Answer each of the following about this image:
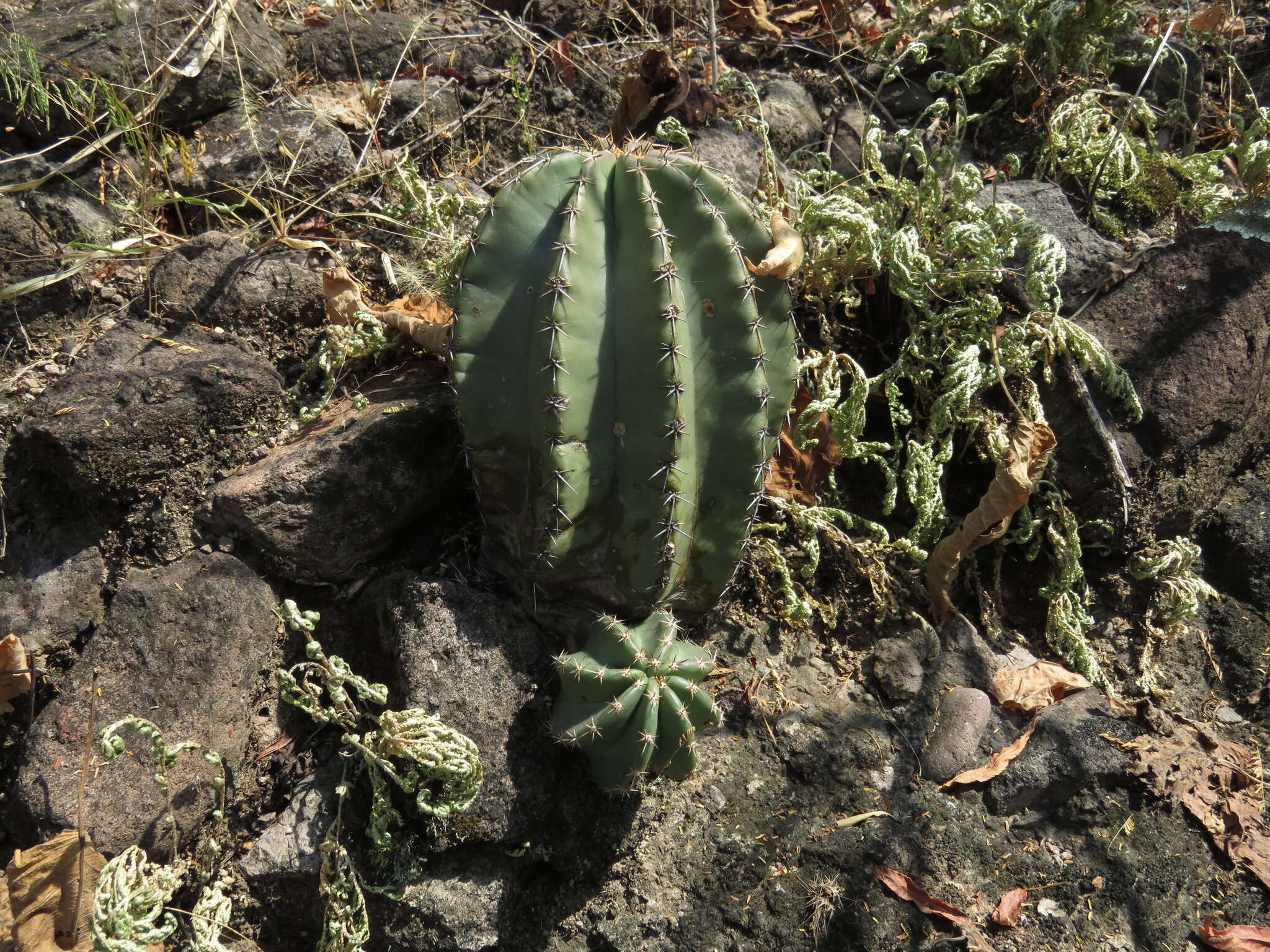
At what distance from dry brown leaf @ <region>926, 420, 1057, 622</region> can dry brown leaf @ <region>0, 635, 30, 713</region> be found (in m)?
2.59

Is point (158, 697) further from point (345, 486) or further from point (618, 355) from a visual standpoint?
point (618, 355)

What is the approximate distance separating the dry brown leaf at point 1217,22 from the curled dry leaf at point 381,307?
371 centimetres

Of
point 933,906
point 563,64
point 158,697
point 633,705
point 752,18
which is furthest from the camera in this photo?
point 752,18

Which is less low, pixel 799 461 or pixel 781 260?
pixel 781 260

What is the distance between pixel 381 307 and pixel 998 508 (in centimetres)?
202

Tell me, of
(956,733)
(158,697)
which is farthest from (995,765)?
(158,697)

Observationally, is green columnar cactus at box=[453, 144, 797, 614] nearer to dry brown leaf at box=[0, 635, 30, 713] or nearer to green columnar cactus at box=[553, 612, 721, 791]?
green columnar cactus at box=[553, 612, 721, 791]

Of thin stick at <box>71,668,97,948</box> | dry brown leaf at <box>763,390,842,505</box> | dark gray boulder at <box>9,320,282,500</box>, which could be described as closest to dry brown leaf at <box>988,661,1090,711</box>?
dry brown leaf at <box>763,390,842,505</box>

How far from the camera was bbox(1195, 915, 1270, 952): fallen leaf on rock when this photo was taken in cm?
224

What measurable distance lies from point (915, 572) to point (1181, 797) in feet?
3.06

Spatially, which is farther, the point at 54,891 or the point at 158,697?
the point at 158,697

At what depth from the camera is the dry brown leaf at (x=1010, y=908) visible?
220cm

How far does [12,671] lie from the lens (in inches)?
91.4

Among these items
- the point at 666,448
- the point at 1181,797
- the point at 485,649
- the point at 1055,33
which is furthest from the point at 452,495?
the point at 1055,33
